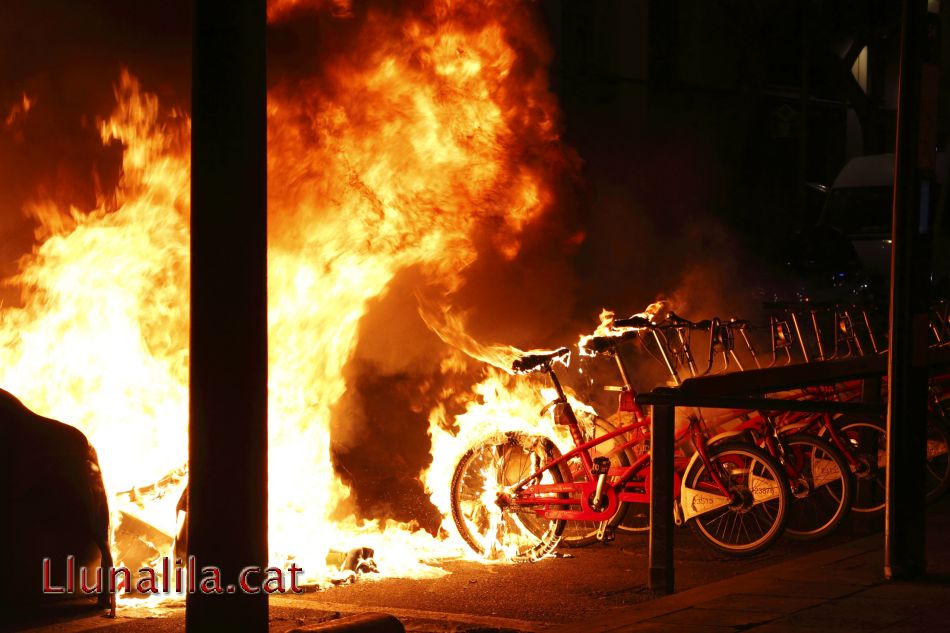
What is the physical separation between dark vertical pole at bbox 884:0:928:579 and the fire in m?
2.36

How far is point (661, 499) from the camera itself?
679 cm

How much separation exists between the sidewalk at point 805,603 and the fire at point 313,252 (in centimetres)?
184

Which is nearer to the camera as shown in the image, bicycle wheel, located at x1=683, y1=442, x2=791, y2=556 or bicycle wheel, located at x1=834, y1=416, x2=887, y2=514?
bicycle wheel, located at x1=683, y1=442, x2=791, y2=556

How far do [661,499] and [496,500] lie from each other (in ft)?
4.91

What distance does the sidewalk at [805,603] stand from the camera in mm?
5770

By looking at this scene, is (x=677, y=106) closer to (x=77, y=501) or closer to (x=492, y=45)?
(x=492, y=45)

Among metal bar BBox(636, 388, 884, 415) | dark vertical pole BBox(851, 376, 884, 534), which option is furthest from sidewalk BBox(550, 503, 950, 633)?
dark vertical pole BBox(851, 376, 884, 534)

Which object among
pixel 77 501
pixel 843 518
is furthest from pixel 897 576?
pixel 77 501

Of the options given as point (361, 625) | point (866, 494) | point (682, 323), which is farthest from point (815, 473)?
point (361, 625)

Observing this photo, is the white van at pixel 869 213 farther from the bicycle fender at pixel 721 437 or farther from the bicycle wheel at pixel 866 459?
the bicycle fender at pixel 721 437

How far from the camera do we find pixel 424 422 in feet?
43.5

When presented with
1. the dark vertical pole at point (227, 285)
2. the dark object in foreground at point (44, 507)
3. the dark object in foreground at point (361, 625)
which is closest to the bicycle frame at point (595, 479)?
the dark object in foreground at point (44, 507)

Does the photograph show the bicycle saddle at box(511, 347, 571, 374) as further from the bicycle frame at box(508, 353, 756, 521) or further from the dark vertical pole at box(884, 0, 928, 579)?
the dark vertical pole at box(884, 0, 928, 579)

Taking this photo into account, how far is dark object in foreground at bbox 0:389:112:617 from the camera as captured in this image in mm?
6305
